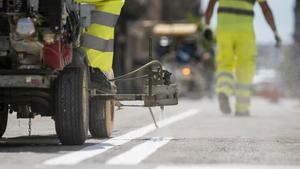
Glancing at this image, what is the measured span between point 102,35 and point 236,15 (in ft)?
20.8

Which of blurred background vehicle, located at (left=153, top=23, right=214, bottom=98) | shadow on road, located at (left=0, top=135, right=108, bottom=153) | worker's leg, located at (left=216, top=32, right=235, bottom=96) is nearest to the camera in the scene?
shadow on road, located at (left=0, top=135, right=108, bottom=153)

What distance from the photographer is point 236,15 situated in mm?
16125

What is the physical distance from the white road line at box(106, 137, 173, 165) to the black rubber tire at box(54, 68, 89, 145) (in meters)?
0.55

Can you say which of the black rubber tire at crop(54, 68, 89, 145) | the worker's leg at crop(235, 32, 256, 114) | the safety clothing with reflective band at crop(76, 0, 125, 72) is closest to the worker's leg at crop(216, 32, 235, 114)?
the worker's leg at crop(235, 32, 256, 114)

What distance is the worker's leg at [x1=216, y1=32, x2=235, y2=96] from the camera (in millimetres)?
16250

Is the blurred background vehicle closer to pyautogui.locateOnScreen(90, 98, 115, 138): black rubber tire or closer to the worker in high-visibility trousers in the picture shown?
the worker in high-visibility trousers

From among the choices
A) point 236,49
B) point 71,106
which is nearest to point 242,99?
point 236,49

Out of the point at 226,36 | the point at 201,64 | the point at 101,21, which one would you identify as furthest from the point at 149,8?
the point at 101,21

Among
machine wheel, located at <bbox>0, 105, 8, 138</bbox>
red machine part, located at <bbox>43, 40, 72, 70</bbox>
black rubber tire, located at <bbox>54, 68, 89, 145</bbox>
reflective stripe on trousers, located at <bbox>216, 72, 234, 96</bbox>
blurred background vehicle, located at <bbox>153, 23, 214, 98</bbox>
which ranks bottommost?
blurred background vehicle, located at <bbox>153, 23, 214, 98</bbox>

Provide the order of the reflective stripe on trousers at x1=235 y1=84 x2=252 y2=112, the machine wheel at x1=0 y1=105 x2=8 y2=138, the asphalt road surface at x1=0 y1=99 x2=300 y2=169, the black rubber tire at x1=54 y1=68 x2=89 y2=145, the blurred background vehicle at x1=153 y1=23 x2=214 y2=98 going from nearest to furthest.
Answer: the asphalt road surface at x1=0 y1=99 x2=300 y2=169
the black rubber tire at x1=54 y1=68 x2=89 y2=145
the machine wheel at x1=0 y1=105 x2=8 y2=138
the reflective stripe on trousers at x1=235 y1=84 x2=252 y2=112
the blurred background vehicle at x1=153 y1=23 x2=214 y2=98

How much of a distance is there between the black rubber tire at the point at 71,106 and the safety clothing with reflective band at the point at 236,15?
25.0 ft

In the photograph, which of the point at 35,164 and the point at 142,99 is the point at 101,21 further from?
the point at 35,164

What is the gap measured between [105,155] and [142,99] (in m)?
2.28

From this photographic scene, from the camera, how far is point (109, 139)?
390 inches
